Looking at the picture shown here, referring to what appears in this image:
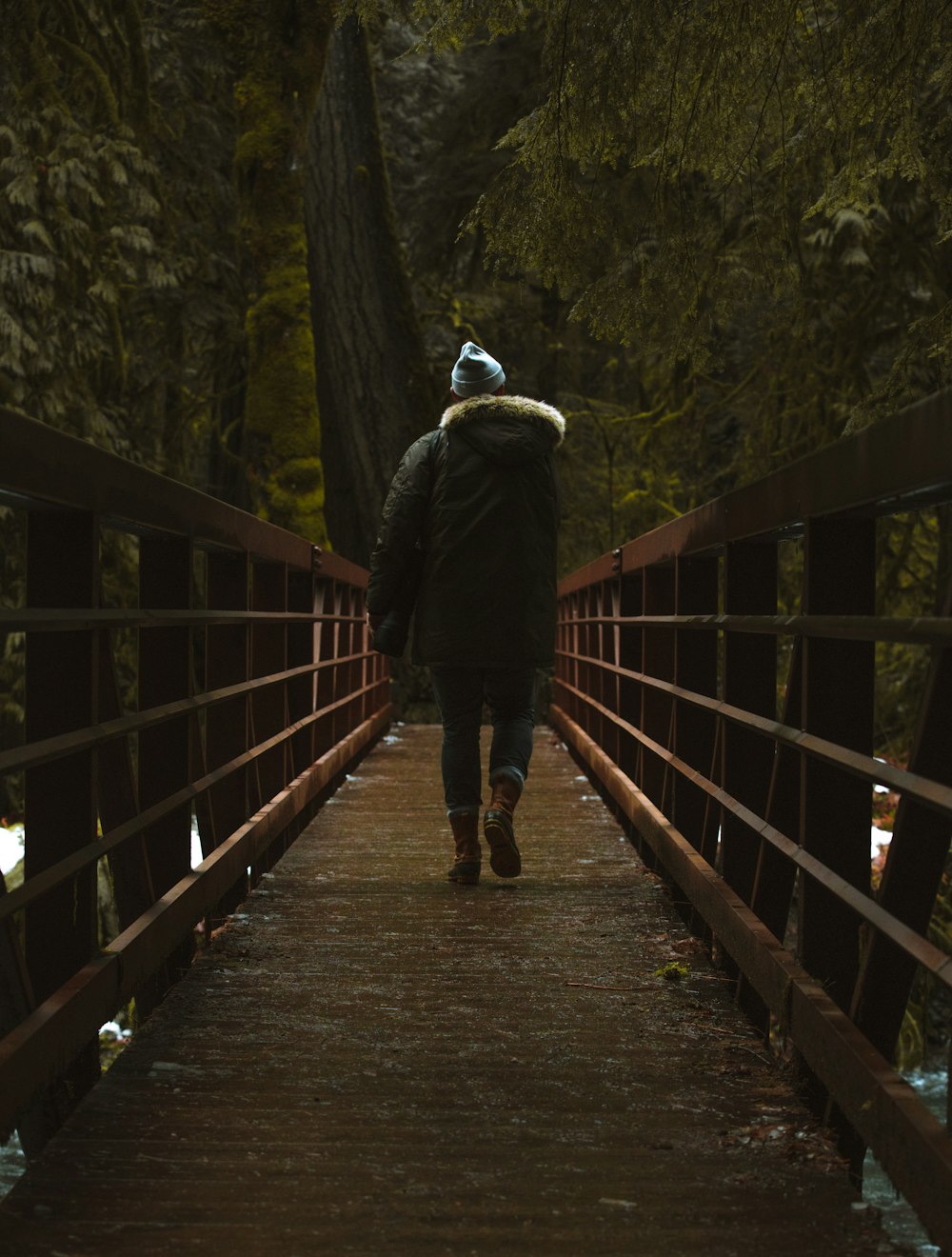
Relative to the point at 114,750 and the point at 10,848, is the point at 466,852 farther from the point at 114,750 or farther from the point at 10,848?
the point at 10,848

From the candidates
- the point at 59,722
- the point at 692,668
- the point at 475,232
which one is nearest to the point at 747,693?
the point at 692,668

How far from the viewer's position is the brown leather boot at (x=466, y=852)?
6180mm

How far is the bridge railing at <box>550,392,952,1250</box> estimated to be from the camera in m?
2.60

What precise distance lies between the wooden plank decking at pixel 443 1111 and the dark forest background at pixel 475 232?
2.48 metres

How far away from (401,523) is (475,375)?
719 mm

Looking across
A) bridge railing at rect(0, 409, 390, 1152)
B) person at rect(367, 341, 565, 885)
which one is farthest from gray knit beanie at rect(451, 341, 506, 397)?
bridge railing at rect(0, 409, 390, 1152)

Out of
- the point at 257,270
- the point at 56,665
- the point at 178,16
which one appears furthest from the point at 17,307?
the point at 56,665

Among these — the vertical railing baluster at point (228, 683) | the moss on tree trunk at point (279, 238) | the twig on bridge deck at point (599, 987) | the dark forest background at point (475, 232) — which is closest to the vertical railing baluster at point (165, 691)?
the vertical railing baluster at point (228, 683)

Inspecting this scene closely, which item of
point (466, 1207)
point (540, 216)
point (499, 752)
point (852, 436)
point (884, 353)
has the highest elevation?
point (884, 353)

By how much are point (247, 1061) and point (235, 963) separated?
1031 millimetres

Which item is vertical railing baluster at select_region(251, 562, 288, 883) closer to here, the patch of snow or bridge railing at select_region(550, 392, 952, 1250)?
bridge railing at select_region(550, 392, 952, 1250)

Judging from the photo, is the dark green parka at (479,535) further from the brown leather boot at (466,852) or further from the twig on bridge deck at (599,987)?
the twig on bridge deck at (599,987)

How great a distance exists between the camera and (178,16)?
1472 cm

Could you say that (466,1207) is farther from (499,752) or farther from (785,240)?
(785,240)
